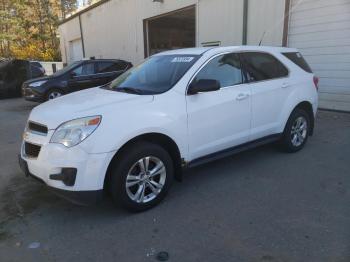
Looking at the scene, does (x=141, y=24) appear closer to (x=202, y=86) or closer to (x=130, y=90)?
(x=130, y=90)

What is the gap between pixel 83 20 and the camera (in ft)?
68.6

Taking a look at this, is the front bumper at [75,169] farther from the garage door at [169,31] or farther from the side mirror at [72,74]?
the garage door at [169,31]

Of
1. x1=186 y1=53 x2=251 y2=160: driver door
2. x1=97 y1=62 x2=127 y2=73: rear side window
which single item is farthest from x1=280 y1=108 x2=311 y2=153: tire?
x1=97 y1=62 x2=127 y2=73: rear side window

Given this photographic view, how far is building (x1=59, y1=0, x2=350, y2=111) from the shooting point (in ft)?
26.9

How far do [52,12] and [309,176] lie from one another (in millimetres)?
37724

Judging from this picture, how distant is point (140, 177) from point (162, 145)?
47 cm

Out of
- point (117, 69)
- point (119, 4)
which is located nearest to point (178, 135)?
point (117, 69)

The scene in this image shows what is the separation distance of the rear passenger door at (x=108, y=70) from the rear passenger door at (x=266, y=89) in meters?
7.86

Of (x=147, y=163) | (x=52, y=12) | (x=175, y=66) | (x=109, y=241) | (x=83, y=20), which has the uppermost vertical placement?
(x=52, y=12)

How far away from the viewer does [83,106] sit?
3572 mm

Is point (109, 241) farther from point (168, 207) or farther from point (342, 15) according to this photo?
point (342, 15)

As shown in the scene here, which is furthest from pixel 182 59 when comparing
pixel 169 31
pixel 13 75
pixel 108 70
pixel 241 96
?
pixel 169 31

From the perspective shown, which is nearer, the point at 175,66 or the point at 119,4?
the point at 175,66

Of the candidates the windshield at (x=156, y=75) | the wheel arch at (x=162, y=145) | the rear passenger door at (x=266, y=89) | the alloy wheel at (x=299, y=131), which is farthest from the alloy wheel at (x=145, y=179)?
the alloy wheel at (x=299, y=131)
